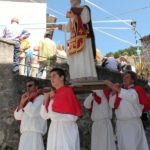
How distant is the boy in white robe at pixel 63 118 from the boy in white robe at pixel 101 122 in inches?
69.4

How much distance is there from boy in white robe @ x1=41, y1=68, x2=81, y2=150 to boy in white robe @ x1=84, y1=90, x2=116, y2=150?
1.76 meters

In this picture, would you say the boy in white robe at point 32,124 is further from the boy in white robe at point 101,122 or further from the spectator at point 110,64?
the spectator at point 110,64

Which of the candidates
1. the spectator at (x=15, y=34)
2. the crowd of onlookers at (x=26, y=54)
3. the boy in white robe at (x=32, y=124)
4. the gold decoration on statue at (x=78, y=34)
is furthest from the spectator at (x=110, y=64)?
the boy in white robe at (x=32, y=124)

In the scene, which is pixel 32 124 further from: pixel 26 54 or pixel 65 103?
pixel 26 54

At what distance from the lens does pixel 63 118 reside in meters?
5.79

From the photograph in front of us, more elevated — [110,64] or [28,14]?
[28,14]

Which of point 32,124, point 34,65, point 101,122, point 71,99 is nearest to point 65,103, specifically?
point 71,99

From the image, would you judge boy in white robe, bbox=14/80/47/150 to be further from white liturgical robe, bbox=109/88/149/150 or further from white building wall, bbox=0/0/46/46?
white building wall, bbox=0/0/46/46

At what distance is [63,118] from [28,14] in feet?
26.7

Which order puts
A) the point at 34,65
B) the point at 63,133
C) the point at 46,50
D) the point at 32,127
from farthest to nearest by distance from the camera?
1. the point at 46,50
2. the point at 34,65
3. the point at 32,127
4. the point at 63,133

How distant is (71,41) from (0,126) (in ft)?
7.83

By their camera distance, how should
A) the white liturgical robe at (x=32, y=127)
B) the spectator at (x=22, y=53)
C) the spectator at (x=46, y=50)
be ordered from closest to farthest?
the white liturgical robe at (x=32, y=127), the spectator at (x=22, y=53), the spectator at (x=46, y=50)

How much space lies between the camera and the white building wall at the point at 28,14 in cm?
1294

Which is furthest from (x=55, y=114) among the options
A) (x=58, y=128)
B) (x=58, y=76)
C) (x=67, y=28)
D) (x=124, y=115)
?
(x=67, y=28)
